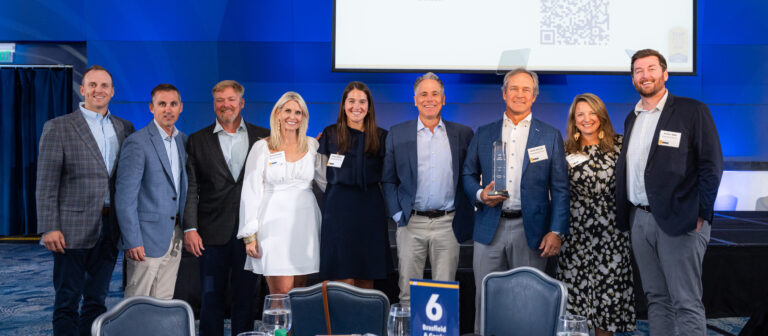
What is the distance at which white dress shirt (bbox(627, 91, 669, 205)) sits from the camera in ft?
8.51

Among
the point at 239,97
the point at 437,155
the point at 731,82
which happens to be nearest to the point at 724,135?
the point at 731,82

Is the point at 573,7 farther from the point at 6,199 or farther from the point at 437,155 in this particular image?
the point at 6,199

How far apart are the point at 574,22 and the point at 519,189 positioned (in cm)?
344

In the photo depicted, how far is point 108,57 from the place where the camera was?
574 centimetres

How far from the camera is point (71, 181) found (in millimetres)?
2736

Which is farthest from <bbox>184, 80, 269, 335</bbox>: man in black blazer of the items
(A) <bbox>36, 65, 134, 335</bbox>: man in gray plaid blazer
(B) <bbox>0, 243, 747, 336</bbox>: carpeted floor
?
(B) <bbox>0, 243, 747, 336</bbox>: carpeted floor

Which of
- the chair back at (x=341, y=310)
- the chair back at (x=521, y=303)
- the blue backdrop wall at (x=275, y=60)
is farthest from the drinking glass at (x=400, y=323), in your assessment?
the blue backdrop wall at (x=275, y=60)

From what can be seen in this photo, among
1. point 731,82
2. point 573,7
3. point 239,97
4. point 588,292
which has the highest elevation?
point 573,7

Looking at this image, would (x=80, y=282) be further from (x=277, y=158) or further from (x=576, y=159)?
(x=576, y=159)

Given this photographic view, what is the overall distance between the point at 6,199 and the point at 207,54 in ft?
11.3

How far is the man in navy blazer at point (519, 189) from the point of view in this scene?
2596 millimetres

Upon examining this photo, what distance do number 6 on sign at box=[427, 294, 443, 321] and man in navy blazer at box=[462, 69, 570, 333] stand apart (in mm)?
1290

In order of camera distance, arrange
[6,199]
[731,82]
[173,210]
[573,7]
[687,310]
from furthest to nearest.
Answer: [6,199]
[731,82]
[573,7]
[173,210]
[687,310]

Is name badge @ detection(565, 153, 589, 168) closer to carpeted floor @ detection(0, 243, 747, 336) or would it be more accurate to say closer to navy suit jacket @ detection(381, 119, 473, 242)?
navy suit jacket @ detection(381, 119, 473, 242)
